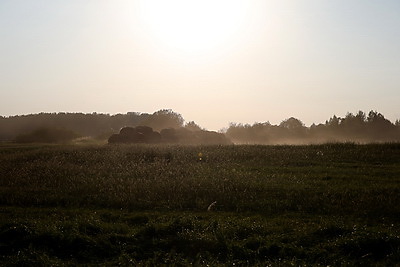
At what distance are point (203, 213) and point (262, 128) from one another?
82.9 m

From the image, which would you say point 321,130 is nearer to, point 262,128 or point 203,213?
point 262,128

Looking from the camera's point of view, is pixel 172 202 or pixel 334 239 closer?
pixel 334 239

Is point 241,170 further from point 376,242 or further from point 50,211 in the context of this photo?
point 376,242

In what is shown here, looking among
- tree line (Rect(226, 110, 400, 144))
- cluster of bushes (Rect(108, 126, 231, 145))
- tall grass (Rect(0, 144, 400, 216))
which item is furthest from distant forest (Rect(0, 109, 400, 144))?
tall grass (Rect(0, 144, 400, 216))

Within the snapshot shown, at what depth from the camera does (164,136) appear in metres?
66.7

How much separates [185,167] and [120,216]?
35.7ft

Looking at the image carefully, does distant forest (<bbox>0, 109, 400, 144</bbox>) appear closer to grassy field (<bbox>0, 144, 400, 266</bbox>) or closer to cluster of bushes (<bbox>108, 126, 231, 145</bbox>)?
cluster of bushes (<bbox>108, 126, 231, 145</bbox>)

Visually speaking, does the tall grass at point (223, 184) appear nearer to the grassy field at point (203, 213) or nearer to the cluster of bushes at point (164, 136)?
the grassy field at point (203, 213)

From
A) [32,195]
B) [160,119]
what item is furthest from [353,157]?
[160,119]

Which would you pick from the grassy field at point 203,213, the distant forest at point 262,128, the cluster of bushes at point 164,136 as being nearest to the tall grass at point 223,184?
the grassy field at point 203,213

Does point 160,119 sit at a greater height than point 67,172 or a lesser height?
greater

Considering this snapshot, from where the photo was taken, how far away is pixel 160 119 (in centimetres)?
10462

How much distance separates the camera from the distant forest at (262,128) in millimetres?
81562

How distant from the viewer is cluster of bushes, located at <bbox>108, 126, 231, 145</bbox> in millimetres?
61375
